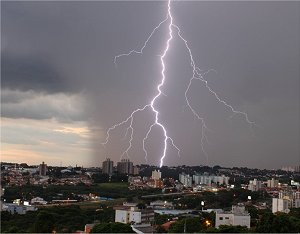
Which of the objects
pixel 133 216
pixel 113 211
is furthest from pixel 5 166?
pixel 133 216

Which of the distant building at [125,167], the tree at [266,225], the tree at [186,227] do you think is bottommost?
the tree at [186,227]

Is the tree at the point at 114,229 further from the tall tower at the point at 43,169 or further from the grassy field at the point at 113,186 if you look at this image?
the tall tower at the point at 43,169

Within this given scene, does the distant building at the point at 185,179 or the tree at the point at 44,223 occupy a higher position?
the distant building at the point at 185,179

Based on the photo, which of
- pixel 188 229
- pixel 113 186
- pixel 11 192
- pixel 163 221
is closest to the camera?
pixel 188 229

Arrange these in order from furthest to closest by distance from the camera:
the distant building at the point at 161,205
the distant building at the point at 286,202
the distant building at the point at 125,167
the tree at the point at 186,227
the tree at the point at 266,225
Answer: the distant building at the point at 125,167, the distant building at the point at 161,205, the distant building at the point at 286,202, the tree at the point at 186,227, the tree at the point at 266,225

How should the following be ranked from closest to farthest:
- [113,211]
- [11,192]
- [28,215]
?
[28,215] → [113,211] → [11,192]

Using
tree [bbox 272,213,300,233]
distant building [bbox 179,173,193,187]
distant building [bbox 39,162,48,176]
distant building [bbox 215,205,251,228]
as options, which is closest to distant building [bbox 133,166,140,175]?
distant building [bbox 179,173,193,187]

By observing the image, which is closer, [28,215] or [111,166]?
[28,215]

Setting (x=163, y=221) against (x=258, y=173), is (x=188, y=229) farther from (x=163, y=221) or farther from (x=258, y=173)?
(x=258, y=173)

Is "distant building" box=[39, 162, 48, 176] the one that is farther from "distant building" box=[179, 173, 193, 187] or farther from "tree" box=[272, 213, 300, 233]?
"tree" box=[272, 213, 300, 233]

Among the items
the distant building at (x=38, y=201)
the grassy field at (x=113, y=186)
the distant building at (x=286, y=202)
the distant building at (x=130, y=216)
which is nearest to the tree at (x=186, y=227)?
the distant building at (x=130, y=216)

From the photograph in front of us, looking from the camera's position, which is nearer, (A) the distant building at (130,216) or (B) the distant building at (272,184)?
(A) the distant building at (130,216)
